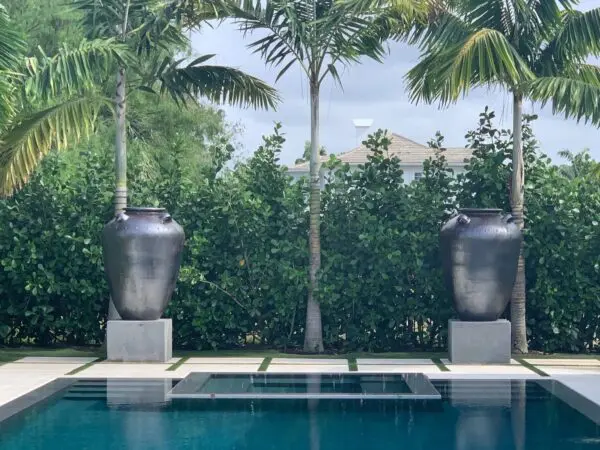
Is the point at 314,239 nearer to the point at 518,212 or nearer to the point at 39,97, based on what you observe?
the point at 518,212

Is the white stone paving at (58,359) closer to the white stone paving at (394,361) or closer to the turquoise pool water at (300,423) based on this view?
the turquoise pool water at (300,423)

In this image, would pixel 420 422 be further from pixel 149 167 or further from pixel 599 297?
pixel 149 167

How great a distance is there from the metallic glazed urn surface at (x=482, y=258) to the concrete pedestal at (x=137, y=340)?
315 cm

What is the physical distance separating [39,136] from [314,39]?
10.1 ft

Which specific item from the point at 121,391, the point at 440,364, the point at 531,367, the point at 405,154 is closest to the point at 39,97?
the point at 121,391

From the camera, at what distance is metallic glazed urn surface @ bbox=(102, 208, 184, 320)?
9859 mm

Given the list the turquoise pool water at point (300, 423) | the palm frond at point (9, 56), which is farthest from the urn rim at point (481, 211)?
the palm frond at point (9, 56)

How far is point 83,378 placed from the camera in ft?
28.9

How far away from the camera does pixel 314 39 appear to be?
10328 millimetres

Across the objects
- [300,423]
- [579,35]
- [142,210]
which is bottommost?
[300,423]

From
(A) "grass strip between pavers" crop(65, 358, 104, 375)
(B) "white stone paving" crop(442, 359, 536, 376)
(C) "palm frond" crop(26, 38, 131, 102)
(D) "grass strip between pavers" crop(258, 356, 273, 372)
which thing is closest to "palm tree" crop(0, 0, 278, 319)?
(C) "palm frond" crop(26, 38, 131, 102)

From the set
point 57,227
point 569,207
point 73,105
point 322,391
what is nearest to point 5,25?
point 73,105

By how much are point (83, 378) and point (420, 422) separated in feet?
11.5

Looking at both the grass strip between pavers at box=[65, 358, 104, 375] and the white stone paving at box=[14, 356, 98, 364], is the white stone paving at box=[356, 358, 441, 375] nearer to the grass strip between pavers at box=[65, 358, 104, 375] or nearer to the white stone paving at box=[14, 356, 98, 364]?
the grass strip between pavers at box=[65, 358, 104, 375]
